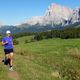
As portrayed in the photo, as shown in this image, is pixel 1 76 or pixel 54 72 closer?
pixel 1 76

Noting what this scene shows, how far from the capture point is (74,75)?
67.5 ft

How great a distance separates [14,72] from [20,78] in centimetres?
232

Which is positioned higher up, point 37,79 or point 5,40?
point 5,40

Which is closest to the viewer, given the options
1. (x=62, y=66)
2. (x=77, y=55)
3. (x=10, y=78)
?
(x=10, y=78)

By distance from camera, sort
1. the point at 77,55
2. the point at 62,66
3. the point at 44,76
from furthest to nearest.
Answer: the point at 77,55 → the point at 62,66 → the point at 44,76

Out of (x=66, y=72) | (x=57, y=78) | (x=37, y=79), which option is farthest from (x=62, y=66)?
(x=37, y=79)

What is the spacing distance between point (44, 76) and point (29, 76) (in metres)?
1.22

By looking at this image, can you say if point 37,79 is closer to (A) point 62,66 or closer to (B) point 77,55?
(A) point 62,66

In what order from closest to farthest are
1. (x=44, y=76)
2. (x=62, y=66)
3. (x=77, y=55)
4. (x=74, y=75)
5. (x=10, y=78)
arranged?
(x=10, y=78)
(x=44, y=76)
(x=74, y=75)
(x=62, y=66)
(x=77, y=55)

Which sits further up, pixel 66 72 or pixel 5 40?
pixel 5 40

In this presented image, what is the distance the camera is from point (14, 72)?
1989 centimetres

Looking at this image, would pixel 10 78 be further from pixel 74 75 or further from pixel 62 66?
pixel 62 66

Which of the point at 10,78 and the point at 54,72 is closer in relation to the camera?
the point at 10,78

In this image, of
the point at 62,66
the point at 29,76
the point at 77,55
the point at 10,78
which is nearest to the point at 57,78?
the point at 29,76
